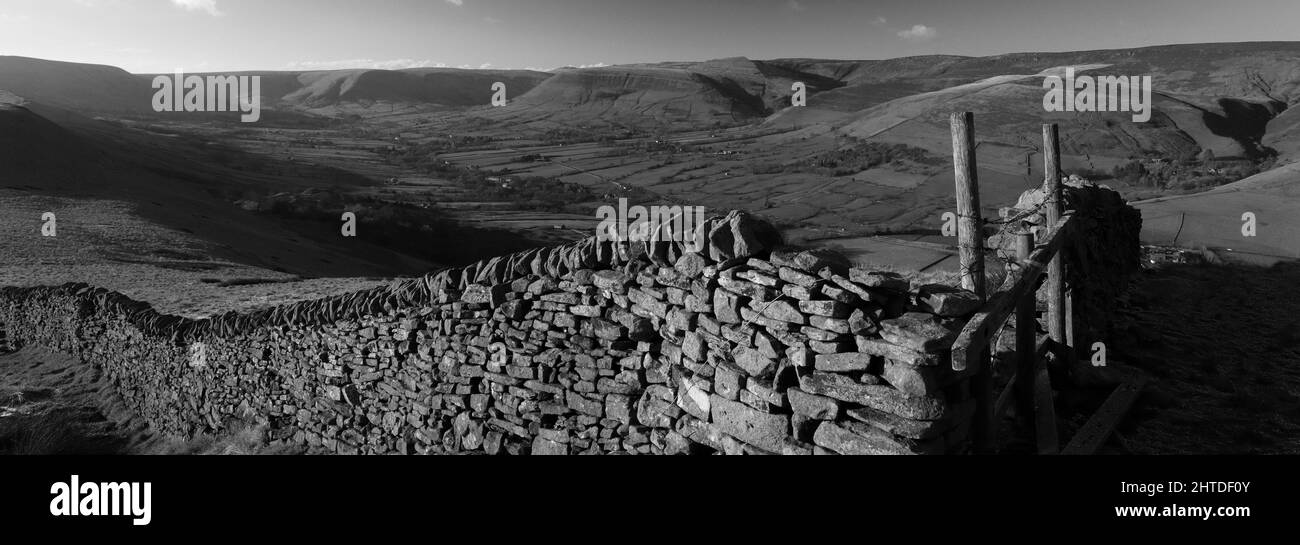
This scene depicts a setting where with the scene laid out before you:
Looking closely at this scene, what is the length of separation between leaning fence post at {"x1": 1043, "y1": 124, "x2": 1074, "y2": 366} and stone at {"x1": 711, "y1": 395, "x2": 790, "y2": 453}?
5.74 meters

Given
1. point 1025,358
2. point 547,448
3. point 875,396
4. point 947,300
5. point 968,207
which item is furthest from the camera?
point 1025,358

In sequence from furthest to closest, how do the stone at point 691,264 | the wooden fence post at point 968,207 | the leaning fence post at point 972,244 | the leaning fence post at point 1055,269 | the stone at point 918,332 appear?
the leaning fence post at point 1055,269 → the stone at point 691,264 → the wooden fence post at point 968,207 → the leaning fence post at point 972,244 → the stone at point 918,332

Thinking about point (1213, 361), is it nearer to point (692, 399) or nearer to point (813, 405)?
point (813, 405)

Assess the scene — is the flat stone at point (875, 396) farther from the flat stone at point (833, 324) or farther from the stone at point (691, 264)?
the stone at point (691, 264)

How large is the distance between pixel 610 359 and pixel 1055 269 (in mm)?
6057

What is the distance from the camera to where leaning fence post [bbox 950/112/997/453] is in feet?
16.9

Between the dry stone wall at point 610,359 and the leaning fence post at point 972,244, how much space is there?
11.3 inches

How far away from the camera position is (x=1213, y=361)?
31.5 feet

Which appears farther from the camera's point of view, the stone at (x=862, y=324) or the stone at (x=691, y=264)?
the stone at (x=691, y=264)

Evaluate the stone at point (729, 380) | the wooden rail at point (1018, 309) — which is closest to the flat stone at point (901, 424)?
the wooden rail at point (1018, 309)

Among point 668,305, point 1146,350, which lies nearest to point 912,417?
point 668,305

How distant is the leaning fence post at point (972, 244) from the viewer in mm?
5141

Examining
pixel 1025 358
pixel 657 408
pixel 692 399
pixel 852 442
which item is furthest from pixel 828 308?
pixel 1025 358

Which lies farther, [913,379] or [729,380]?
[729,380]
